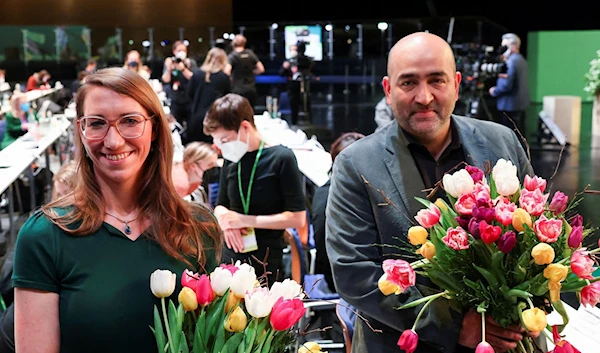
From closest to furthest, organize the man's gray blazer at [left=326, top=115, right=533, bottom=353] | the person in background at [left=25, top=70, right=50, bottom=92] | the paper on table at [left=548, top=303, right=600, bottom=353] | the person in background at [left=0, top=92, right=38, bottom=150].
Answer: the man's gray blazer at [left=326, top=115, right=533, bottom=353], the paper on table at [left=548, top=303, right=600, bottom=353], the person in background at [left=0, top=92, right=38, bottom=150], the person in background at [left=25, top=70, right=50, bottom=92]

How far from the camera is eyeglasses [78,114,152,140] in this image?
4.86ft

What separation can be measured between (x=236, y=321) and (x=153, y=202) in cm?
39

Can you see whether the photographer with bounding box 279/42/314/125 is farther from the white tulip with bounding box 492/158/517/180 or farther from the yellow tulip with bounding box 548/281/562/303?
the yellow tulip with bounding box 548/281/562/303

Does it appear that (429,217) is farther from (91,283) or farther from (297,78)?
(297,78)

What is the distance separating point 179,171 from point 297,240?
635mm

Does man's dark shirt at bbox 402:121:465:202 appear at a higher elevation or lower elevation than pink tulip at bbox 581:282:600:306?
higher

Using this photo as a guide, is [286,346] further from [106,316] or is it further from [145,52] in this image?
[145,52]

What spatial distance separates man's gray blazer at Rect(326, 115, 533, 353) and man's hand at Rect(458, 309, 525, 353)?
0.07 feet

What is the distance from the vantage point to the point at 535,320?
58.1 inches

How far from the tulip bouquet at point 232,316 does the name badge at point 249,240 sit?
6.69ft

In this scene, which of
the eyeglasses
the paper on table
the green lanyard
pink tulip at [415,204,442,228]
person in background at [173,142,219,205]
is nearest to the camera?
the eyeglasses

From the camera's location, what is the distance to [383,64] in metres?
11.9

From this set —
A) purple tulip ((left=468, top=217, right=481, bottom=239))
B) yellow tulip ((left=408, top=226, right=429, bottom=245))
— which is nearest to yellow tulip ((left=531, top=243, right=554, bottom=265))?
purple tulip ((left=468, top=217, right=481, bottom=239))

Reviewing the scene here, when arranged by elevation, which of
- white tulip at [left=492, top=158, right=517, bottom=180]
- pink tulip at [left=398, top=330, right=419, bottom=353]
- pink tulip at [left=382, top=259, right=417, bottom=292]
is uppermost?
white tulip at [left=492, top=158, right=517, bottom=180]
